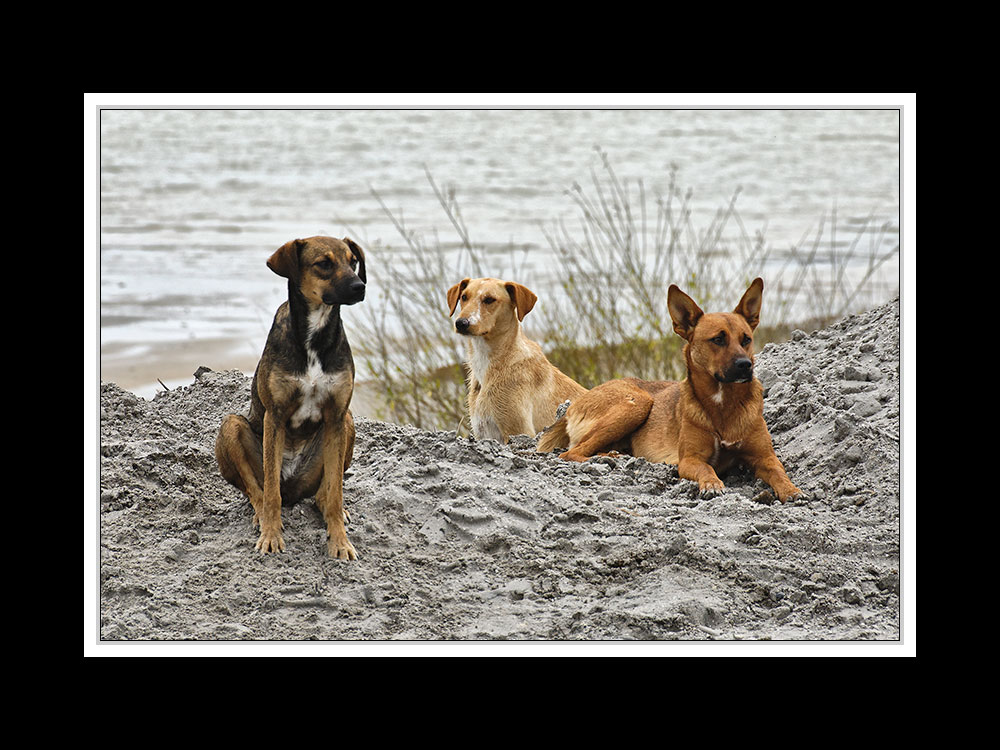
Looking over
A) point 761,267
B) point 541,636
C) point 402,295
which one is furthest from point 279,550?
point 761,267

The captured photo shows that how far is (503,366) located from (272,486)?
2703mm

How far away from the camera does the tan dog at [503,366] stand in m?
7.91

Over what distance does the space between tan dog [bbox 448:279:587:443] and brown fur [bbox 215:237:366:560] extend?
1.97 metres

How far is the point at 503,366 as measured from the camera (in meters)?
8.23

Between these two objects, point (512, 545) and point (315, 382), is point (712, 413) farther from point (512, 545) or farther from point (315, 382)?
point (315, 382)

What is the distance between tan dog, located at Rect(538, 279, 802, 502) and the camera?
22.3ft

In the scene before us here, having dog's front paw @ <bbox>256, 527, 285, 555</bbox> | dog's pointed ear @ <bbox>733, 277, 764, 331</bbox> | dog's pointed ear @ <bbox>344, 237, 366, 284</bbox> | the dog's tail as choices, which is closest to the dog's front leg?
dog's front paw @ <bbox>256, 527, 285, 555</bbox>

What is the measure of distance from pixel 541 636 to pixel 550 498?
137cm

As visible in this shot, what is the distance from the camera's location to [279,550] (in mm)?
5938

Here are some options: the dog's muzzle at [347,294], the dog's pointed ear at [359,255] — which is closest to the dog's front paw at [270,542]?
the dog's muzzle at [347,294]

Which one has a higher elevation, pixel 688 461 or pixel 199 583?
pixel 688 461

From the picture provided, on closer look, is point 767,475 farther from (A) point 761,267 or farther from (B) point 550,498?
(A) point 761,267

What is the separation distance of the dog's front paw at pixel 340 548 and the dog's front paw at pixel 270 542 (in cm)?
26

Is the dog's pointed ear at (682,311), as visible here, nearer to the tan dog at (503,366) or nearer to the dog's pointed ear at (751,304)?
the dog's pointed ear at (751,304)
